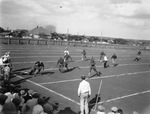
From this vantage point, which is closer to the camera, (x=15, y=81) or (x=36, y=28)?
(x=15, y=81)

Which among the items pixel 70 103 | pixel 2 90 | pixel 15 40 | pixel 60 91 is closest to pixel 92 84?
pixel 60 91

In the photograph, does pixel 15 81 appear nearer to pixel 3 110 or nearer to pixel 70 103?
pixel 70 103

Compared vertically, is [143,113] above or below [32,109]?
below

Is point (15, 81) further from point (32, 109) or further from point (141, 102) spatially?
point (141, 102)

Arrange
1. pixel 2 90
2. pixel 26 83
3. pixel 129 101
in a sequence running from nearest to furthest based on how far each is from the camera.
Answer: pixel 2 90
pixel 129 101
pixel 26 83

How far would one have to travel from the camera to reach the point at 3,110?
4.63 m

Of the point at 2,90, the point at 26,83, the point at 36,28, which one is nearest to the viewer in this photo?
the point at 2,90

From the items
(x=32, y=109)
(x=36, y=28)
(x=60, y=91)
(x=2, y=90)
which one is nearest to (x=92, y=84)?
(x=60, y=91)

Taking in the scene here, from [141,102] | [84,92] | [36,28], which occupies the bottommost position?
[141,102]

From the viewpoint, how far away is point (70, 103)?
8.70 meters

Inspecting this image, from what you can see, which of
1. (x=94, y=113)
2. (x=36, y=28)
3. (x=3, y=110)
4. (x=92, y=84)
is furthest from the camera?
(x=36, y=28)

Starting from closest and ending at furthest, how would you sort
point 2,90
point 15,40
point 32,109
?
point 32,109, point 2,90, point 15,40

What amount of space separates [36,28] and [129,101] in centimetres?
8432

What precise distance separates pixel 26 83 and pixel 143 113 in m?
7.25
